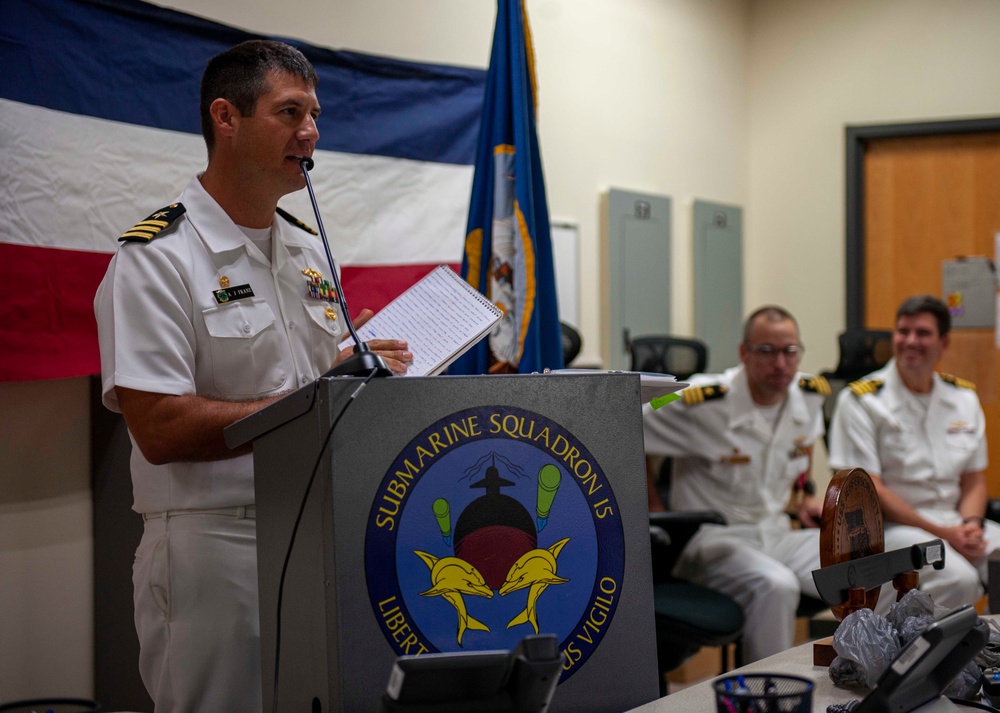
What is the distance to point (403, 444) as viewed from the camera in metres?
1.04

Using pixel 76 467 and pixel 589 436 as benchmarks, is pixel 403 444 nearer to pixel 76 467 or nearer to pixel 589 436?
pixel 589 436

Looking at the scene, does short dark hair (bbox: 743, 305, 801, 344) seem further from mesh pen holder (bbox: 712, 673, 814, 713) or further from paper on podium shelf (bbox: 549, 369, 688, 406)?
mesh pen holder (bbox: 712, 673, 814, 713)

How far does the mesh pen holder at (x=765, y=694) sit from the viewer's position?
0.93 meters

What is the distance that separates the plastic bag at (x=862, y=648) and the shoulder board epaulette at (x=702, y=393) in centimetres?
188

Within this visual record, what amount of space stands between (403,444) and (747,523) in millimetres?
2354

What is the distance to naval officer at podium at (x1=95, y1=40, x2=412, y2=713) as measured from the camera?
1411mm

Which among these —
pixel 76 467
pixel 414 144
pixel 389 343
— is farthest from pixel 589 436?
pixel 414 144

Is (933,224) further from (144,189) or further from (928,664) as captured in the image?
(928,664)

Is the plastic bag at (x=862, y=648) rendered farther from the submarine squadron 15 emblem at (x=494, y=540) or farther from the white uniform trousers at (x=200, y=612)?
the white uniform trousers at (x=200, y=612)

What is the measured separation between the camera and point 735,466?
318cm

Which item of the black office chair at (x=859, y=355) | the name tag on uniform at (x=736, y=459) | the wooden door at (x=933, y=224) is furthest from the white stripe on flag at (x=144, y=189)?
the wooden door at (x=933, y=224)

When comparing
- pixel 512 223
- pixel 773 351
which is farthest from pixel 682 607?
pixel 512 223

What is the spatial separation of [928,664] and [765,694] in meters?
0.25

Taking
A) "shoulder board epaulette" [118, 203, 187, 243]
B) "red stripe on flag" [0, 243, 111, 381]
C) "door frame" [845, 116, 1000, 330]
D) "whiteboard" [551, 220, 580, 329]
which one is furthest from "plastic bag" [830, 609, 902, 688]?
"door frame" [845, 116, 1000, 330]
